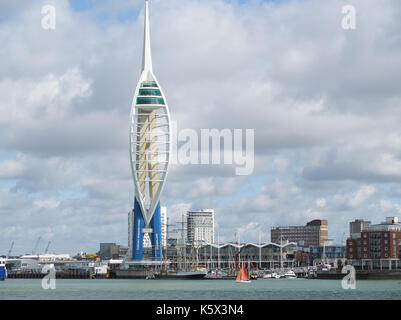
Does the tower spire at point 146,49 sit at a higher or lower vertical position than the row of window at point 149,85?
higher

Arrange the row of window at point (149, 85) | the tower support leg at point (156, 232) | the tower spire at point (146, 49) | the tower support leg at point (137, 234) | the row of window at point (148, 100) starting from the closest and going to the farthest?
the row of window at point (148, 100) < the row of window at point (149, 85) < the tower support leg at point (156, 232) < the tower support leg at point (137, 234) < the tower spire at point (146, 49)

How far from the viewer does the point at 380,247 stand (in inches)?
6122

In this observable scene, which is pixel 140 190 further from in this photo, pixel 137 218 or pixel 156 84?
pixel 156 84

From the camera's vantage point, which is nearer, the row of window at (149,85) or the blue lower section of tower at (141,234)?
the row of window at (149,85)

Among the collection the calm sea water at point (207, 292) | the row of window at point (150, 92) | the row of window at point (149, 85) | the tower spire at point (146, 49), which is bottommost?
the calm sea water at point (207, 292)

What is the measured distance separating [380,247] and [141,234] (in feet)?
163

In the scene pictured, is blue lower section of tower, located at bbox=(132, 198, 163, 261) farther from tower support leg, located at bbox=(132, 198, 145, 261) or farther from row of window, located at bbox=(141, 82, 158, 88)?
row of window, located at bbox=(141, 82, 158, 88)

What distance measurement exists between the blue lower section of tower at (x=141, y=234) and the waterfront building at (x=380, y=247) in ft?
137

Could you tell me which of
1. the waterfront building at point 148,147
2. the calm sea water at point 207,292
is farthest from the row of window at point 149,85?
the calm sea water at point 207,292

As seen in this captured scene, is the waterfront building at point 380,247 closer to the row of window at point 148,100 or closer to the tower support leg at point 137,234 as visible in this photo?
the tower support leg at point 137,234

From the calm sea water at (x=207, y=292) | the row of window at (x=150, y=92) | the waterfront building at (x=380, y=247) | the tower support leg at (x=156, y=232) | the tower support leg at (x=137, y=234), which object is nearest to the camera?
the calm sea water at (x=207, y=292)

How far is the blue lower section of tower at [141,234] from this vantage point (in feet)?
536
